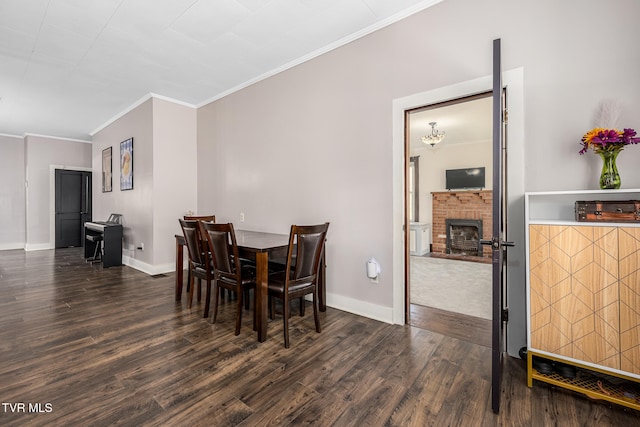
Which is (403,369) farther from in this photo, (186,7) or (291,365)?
(186,7)

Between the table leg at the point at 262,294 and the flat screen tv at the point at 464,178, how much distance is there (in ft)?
19.7

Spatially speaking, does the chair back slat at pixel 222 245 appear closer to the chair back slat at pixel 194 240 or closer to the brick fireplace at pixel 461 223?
the chair back slat at pixel 194 240

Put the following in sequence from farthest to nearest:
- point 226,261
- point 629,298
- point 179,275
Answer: point 179,275 → point 226,261 → point 629,298

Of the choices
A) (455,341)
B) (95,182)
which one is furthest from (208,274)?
(95,182)

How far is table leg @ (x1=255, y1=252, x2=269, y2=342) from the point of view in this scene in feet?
7.82

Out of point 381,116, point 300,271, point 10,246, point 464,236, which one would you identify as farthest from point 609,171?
point 10,246

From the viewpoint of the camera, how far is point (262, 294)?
2389 millimetres

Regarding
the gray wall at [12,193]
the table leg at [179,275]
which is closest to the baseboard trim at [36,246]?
the gray wall at [12,193]

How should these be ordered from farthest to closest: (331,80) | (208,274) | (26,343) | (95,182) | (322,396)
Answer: (95,182), (331,80), (208,274), (26,343), (322,396)

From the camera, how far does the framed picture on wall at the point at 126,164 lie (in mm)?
5262

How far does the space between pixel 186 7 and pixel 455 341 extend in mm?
3720

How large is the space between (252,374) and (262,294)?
0.61 metres

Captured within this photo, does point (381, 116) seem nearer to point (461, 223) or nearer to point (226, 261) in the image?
point (226, 261)

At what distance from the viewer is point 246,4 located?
2.58m
